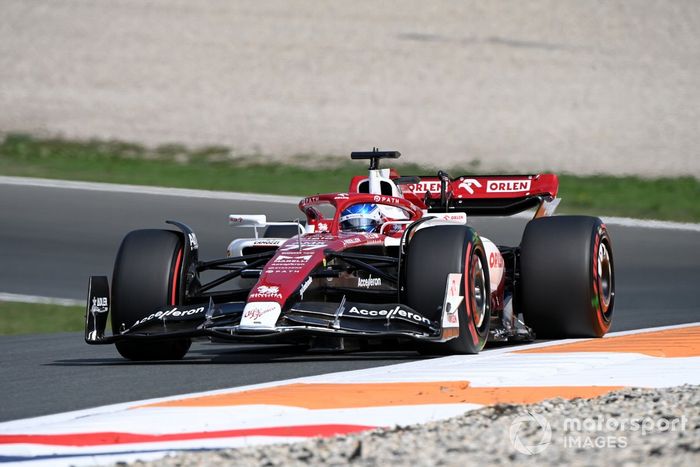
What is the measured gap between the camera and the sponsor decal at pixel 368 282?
923 centimetres

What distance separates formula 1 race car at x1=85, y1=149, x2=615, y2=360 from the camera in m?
8.41

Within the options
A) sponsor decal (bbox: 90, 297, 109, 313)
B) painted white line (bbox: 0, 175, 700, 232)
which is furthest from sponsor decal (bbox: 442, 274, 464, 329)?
painted white line (bbox: 0, 175, 700, 232)

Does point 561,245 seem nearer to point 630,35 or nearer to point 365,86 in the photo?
point 365,86

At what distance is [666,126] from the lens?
99.0ft

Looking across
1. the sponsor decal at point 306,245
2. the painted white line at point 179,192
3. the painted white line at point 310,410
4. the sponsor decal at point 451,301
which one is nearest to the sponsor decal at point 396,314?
the sponsor decal at point 451,301

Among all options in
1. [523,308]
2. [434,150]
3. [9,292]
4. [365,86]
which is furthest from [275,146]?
[523,308]

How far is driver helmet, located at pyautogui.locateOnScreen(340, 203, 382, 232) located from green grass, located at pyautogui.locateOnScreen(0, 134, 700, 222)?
10333mm

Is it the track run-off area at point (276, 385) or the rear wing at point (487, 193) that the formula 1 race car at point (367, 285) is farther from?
the rear wing at point (487, 193)

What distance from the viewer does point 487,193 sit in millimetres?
11578

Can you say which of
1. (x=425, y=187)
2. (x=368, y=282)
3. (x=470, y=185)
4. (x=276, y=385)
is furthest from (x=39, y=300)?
(x=276, y=385)

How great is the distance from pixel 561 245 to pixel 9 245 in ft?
31.4

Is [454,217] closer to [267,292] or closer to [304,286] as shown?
[304,286]

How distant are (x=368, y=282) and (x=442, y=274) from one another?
0.92 metres

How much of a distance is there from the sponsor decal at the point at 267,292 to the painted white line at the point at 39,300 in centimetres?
670
